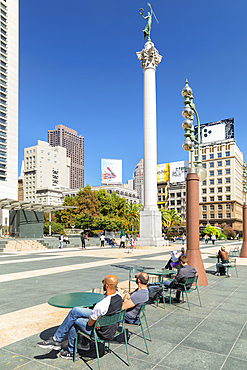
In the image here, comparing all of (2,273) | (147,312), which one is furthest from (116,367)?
(2,273)

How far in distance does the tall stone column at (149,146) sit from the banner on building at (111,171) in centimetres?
7119

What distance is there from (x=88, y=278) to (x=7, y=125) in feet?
270

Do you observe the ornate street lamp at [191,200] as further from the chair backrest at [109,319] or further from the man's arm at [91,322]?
the man's arm at [91,322]

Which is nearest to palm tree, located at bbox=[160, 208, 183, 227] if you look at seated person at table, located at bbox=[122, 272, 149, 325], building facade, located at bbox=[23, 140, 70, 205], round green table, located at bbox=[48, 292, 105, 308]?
round green table, located at bbox=[48, 292, 105, 308]

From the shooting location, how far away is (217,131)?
104188mm

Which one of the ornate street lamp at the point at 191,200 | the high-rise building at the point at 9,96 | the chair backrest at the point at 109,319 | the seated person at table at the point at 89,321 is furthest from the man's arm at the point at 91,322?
the high-rise building at the point at 9,96

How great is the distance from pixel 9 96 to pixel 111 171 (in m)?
41.9

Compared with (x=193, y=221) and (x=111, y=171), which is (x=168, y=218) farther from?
(x=193, y=221)

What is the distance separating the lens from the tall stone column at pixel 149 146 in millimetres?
34469

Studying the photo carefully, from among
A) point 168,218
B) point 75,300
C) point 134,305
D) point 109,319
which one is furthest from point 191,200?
point 168,218

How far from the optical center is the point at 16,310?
7.11 meters

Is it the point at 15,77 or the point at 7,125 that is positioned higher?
the point at 15,77

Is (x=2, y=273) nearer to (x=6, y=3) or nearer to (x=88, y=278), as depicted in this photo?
(x=88, y=278)

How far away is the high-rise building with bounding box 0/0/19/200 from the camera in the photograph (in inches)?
3285
